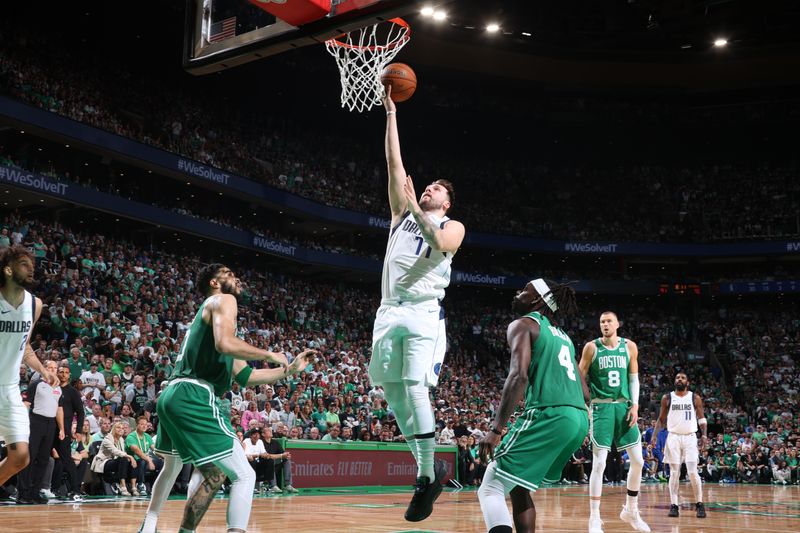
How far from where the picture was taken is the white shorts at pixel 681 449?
12719 mm

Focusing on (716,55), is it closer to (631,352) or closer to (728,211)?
(728,211)

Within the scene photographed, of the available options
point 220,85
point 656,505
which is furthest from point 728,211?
point 656,505

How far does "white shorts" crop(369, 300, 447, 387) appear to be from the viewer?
585 cm

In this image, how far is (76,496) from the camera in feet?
39.2

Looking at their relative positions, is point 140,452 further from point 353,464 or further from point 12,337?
point 12,337

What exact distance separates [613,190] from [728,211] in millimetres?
5579

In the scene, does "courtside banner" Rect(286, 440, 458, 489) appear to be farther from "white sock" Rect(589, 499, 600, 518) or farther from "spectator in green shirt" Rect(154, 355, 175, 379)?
"white sock" Rect(589, 499, 600, 518)

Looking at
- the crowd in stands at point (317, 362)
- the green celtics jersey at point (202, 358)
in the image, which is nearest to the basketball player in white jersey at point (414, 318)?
the green celtics jersey at point (202, 358)

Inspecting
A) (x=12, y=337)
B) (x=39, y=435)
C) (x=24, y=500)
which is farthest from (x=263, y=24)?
(x=24, y=500)

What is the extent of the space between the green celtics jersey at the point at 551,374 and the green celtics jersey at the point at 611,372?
13.6 feet

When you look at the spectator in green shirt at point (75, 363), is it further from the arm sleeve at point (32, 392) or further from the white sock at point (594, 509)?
the white sock at point (594, 509)

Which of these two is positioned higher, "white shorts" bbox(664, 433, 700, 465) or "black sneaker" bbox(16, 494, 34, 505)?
"white shorts" bbox(664, 433, 700, 465)

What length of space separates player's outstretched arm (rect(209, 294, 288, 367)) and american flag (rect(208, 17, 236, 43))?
13.5 ft

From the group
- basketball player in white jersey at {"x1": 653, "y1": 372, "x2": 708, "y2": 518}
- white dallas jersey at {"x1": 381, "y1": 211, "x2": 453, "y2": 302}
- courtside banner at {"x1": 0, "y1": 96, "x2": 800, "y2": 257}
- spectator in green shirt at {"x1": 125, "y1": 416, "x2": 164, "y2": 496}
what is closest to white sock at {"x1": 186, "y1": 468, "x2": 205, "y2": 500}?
white dallas jersey at {"x1": 381, "y1": 211, "x2": 453, "y2": 302}
